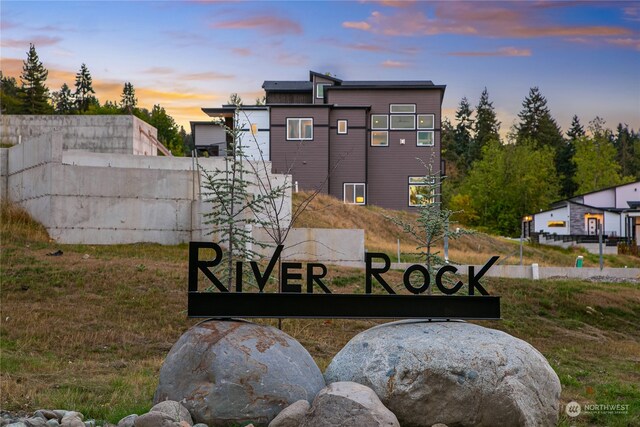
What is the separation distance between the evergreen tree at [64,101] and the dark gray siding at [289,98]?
43122 millimetres

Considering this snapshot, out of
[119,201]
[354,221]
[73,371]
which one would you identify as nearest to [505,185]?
[354,221]

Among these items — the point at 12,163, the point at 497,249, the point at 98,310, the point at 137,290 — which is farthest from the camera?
the point at 497,249

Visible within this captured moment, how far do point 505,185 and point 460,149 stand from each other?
127ft

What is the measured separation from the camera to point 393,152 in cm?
5350

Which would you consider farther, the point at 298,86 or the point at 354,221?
the point at 298,86

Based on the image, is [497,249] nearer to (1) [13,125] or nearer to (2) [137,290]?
(1) [13,125]

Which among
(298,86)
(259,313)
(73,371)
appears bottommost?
(73,371)

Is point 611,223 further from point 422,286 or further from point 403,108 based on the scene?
point 422,286

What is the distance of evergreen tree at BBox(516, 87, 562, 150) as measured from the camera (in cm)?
10738

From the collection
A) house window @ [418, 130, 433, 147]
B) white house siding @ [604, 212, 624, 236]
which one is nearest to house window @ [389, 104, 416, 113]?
house window @ [418, 130, 433, 147]

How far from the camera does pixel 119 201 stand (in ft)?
98.9

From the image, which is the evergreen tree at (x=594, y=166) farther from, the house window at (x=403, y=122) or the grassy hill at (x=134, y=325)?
the grassy hill at (x=134, y=325)

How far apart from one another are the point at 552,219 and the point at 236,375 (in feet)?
195

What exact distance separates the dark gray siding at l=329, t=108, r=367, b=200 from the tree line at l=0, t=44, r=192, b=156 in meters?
19.1
